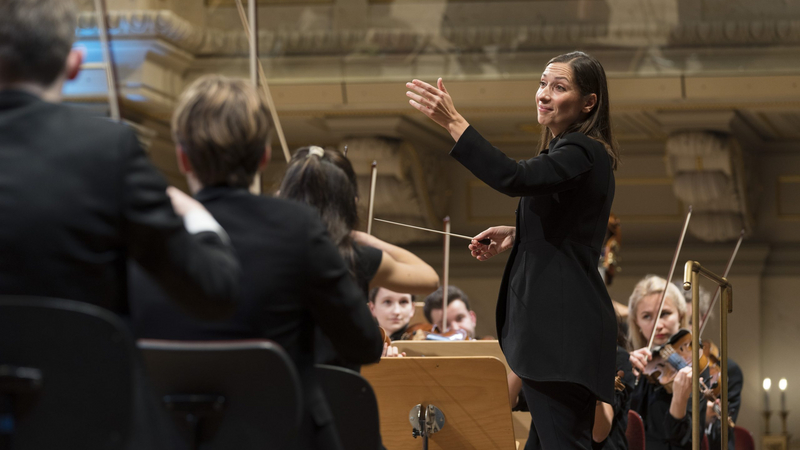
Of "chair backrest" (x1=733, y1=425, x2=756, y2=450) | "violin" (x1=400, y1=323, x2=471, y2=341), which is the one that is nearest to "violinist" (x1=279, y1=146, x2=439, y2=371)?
"violin" (x1=400, y1=323, x2=471, y2=341)

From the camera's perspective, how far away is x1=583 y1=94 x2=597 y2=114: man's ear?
210 cm

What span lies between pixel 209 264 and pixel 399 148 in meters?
5.07

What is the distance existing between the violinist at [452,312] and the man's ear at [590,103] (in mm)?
2393

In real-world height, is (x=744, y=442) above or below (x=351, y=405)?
below

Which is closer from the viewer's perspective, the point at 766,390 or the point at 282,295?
the point at 282,295

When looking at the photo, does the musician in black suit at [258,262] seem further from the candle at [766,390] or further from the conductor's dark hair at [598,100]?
the candle at [766,390]

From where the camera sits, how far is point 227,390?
1.25 meters

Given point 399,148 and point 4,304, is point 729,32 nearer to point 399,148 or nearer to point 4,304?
point 399,148

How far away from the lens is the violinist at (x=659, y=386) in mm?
3469

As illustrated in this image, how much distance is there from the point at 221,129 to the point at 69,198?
1.01 ft

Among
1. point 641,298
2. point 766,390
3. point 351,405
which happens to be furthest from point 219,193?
point 766,390

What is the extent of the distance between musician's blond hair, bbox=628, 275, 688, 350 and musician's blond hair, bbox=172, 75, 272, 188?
2.74m

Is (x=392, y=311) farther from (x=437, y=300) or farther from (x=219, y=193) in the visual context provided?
(x=219, y=193)

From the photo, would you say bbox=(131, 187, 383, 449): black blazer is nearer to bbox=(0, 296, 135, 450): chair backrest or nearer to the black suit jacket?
bbox=(0, 296, 135, 450): chair backrest
